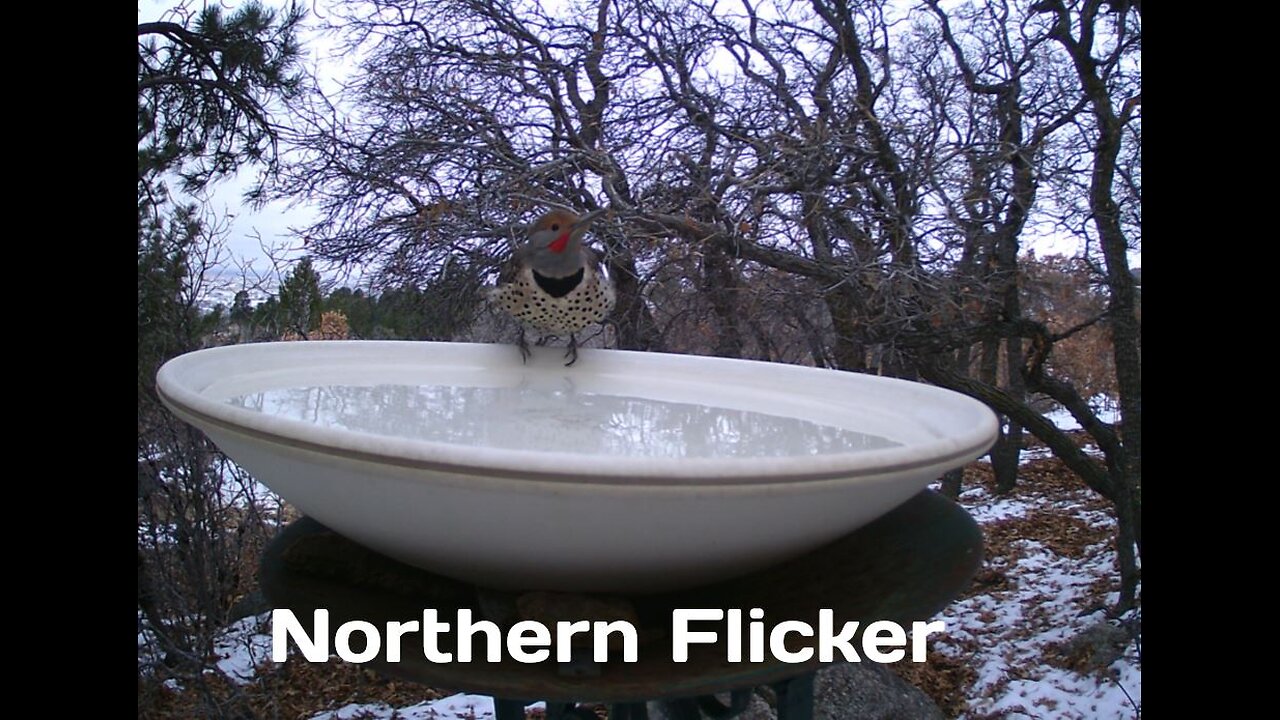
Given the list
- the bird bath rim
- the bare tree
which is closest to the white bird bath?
the bird bath rim

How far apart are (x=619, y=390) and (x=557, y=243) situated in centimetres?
23

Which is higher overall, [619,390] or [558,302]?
[558,302]

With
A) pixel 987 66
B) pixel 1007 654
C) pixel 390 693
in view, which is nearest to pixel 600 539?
pixel 390 693

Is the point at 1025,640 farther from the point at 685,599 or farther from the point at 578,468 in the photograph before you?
the point at 578,468

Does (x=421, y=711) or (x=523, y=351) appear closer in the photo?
(x=523, y=351)

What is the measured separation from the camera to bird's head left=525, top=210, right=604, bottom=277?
1166 millimetres

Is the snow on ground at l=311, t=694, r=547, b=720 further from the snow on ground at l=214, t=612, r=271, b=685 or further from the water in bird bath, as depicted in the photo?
the water in bird bath

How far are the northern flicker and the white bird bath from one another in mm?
241

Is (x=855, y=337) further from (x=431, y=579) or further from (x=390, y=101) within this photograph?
(x=431, y=579)

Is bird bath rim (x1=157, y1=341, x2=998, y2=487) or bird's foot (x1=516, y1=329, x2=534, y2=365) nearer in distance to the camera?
Answer: bird bath rim (x1=157, y1=341, x2=998, y2=487)

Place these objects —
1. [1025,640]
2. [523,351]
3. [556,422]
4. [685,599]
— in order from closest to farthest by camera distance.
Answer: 1. [685,599]
2. [556,422]
3. [523,351]
4. [1025,640]

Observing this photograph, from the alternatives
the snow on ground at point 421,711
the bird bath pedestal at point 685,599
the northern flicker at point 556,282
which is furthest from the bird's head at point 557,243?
the snow on ground at point 421,711

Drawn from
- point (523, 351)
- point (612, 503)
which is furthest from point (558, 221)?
point (612, 503)

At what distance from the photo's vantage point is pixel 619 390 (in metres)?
1.20
